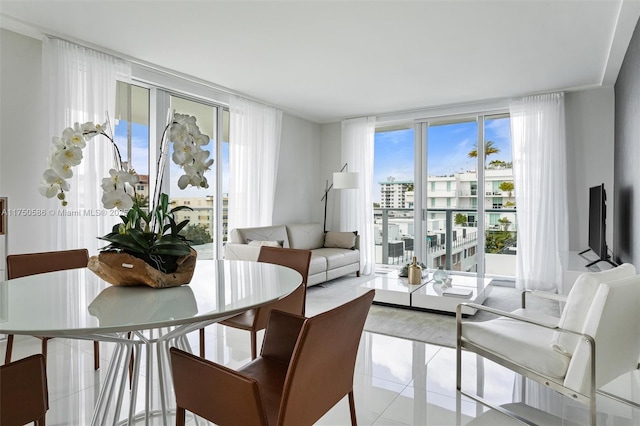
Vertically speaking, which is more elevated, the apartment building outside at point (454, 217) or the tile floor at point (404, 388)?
the apartment building outside at point (454, 217)

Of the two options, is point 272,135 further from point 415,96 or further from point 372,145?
point 415,96

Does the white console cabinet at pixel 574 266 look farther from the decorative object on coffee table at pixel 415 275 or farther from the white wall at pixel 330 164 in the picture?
the white wall at pixel 330 164

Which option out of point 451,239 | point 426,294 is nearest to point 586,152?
point 451,239

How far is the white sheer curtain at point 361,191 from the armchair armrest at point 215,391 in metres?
5.20

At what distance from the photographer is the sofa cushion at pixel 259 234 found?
15.5ft

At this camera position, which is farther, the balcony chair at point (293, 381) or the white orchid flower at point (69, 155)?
the white orchid flower at point (69, 155)

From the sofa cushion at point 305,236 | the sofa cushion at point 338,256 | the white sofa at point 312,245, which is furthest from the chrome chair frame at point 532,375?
the sofa cushion at point 305,236

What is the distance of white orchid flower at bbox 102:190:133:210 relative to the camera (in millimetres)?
1446

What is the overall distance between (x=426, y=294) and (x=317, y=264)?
1571mm

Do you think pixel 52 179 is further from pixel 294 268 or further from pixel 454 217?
pixel 454 217

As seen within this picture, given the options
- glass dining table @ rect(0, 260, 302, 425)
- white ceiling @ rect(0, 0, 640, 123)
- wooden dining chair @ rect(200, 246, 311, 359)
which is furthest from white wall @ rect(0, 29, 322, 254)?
wooden dining chair @ rect(200, 246, 311, 359)

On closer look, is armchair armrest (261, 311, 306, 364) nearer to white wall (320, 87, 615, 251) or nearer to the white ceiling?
the white ceiling

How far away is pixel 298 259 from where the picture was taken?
243 cm

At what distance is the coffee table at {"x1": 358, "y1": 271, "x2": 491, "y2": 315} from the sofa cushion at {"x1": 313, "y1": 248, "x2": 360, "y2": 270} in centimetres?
98
